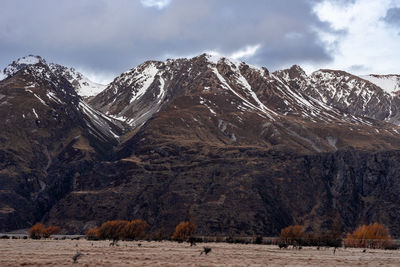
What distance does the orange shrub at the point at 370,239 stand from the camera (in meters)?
142

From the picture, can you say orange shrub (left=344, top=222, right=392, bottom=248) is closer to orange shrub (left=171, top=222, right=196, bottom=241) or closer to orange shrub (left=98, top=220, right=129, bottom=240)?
orange shrub (left=171, top=222, right=196, bottom=241)

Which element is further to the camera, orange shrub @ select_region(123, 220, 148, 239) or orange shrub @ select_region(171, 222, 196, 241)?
orange shrub @ select_region(171, 222, 196, 241)

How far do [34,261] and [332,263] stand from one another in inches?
1468

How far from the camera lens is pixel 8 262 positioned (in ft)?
221

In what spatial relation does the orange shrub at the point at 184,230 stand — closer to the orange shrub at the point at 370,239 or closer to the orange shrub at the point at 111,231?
the orange shrub at the point at 111,231

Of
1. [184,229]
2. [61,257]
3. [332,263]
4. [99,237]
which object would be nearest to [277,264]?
[332,263]

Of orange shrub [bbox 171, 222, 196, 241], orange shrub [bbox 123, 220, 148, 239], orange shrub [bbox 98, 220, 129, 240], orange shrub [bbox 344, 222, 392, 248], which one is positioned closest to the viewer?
orange shrub [bbox 344, 222, 392, 248]

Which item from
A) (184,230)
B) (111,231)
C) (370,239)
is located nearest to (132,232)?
(111,231)

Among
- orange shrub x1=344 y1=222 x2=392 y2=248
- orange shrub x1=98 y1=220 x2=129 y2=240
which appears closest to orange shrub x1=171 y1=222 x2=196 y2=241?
orange shrub x1=98 y1=220 x2=129 y2=240

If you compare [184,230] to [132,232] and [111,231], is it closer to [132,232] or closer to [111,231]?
[132,232]

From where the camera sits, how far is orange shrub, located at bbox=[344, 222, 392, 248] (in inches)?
5606

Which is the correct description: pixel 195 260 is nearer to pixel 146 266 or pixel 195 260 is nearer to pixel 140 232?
pixel 146 266

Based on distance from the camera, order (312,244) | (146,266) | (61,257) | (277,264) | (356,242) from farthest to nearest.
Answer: (356,242)
(312,244)
(61,257)
(277,264)
(146,266)

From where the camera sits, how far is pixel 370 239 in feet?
514
